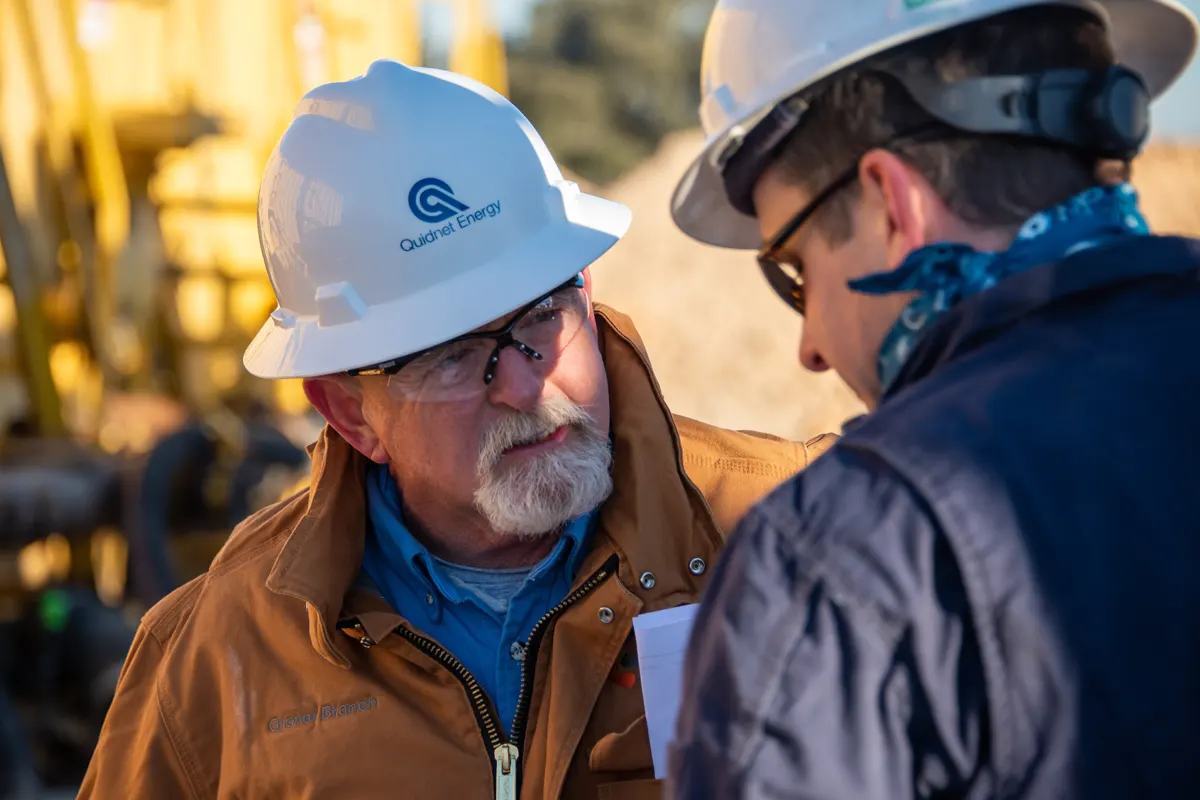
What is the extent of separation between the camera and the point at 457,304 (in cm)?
238

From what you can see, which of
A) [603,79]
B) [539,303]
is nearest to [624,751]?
[539,303]

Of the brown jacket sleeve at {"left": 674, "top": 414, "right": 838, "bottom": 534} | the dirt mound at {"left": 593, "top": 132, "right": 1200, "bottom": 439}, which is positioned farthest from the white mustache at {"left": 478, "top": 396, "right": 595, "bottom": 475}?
the dirt mound at {"left": 593, "top": 132, "right": 1200, "bottom": 439}

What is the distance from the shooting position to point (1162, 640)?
1.05 meters

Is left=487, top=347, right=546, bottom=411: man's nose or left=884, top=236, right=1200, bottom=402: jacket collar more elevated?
left=487, top=347, right=546, bottom=411: man's nose

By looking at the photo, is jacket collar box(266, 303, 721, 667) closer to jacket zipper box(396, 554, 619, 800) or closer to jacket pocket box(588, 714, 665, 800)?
jacket zipper box(396, 554, 619, 800)

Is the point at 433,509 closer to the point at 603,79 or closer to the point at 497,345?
the point at 497,345

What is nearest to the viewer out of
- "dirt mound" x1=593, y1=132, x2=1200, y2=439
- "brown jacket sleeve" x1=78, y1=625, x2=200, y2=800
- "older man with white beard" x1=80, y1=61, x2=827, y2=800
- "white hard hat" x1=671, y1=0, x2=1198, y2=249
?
"white hard hat" x1=671, y1=0, x2=1198, y2=249

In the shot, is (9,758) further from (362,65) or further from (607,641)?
(362,65)

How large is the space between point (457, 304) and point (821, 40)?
1.02 metres

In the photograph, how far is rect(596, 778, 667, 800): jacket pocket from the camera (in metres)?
2.15

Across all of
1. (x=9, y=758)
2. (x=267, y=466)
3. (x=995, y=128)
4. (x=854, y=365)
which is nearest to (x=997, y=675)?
(x=854, y=365)

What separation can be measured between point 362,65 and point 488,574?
288 inches

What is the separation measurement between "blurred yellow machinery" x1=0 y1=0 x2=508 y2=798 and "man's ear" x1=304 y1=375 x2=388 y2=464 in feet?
13.1

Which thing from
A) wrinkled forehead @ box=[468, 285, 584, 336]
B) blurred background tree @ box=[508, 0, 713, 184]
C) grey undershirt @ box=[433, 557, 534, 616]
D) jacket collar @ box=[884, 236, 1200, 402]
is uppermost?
blurred background tree @ box=[508, 0, 713, 184]
